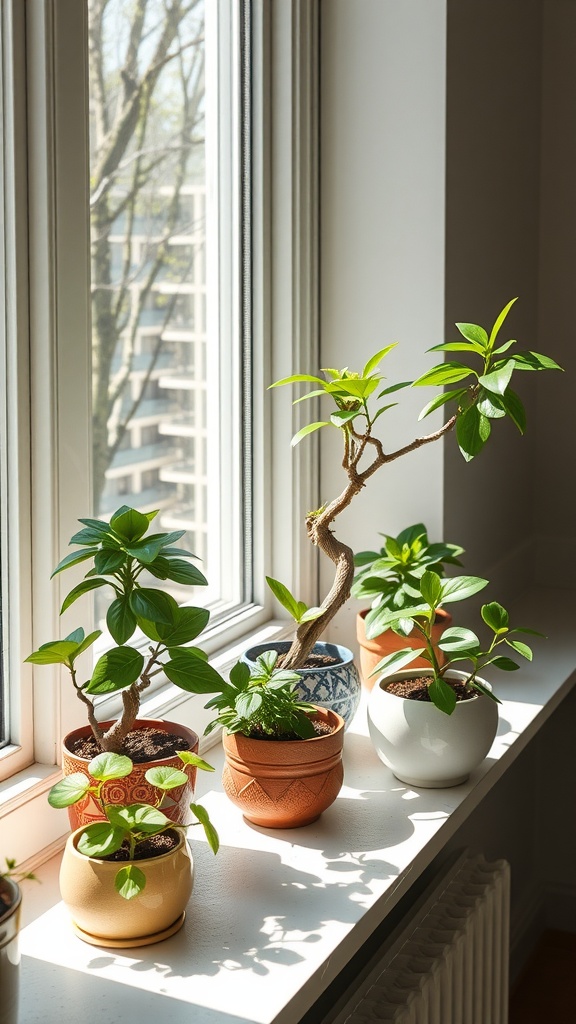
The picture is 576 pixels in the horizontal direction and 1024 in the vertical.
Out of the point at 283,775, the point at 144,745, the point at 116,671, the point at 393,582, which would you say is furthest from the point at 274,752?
the point at 393,582

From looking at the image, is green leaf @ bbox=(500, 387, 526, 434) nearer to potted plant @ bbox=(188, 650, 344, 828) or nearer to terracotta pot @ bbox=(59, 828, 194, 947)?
potted plant @ bbox=(188, 650, 344, 828)

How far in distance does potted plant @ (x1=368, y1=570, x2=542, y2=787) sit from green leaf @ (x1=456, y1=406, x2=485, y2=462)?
0.20m

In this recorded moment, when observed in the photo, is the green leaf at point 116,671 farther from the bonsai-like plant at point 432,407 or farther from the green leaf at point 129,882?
the bonsai-like plant at point 432,407

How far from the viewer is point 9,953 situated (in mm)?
813

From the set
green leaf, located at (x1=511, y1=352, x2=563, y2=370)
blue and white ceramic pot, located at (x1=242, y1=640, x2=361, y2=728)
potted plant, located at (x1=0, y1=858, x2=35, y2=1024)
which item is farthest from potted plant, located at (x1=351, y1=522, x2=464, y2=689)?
potted plant, located at (x1=0, y1=858, x2=35, y2=1024)

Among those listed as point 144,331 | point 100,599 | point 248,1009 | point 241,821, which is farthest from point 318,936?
point 144,331

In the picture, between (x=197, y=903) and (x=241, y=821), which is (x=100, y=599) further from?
(x=197, y=903)

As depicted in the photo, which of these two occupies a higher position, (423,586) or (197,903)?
(423,586)

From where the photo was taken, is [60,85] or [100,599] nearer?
[60,85]

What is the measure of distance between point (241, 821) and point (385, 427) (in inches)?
28.8

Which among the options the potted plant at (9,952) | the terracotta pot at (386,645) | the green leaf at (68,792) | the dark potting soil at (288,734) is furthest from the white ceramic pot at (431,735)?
the potted plant at (9,952)

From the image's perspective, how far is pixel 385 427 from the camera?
175 cm

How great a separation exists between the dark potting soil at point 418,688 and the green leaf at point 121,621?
0.48 m

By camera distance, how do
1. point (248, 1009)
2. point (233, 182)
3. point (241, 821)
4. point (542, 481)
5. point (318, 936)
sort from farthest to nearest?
point (542, 481), point (233, 182), point (241, 821), point (318, 936), point (248, 1009)
